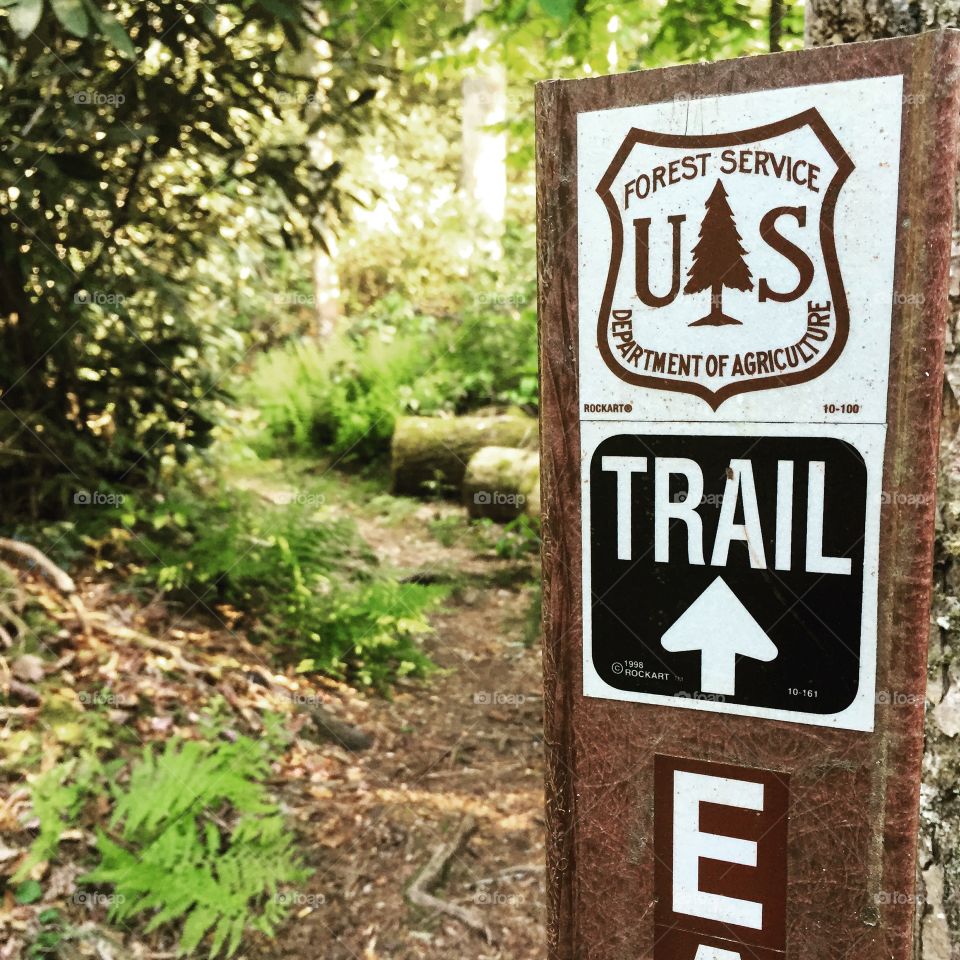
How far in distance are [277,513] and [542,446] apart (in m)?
3.77

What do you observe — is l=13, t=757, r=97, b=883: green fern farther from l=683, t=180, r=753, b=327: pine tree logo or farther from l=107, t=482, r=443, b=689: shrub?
l=683, t=180, r=753, b=327: pine tree logo

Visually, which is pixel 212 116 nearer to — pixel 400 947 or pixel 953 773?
pixel 400 947

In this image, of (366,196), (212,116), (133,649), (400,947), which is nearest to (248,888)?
(400,947)

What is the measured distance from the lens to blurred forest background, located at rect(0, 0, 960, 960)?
256 centimetres

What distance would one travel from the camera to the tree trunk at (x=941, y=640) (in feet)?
4.27

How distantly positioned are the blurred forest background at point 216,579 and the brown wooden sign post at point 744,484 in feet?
1.56

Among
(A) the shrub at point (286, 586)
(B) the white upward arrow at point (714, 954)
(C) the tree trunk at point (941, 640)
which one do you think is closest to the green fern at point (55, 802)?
(A) the shrub at point (286, 586)

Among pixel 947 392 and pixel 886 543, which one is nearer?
pixel 886 543

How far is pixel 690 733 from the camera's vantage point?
1.15 m

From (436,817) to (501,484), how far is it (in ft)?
10.9

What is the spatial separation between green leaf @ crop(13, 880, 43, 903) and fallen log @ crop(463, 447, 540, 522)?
12.7ft

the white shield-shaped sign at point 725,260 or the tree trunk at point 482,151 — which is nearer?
the white shield-shaped sign at point 725,260

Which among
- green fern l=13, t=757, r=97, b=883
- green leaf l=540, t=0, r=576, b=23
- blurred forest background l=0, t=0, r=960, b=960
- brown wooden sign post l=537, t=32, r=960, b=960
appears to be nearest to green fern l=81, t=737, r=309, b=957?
blurred forest background l=0, t=0, r=960, b=960

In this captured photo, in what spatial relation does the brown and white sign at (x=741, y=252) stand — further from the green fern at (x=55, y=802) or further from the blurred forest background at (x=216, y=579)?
the green fern at (x=55, y=802)
